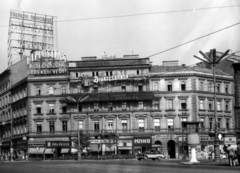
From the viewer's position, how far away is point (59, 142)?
2864 inches

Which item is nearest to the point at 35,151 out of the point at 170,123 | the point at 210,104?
the point at 170,123

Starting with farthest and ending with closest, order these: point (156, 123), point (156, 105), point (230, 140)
Result: 1. point (230, 140)
2. point (156, 105)
3. point (156, 123)

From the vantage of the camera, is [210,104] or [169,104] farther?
[210,104]

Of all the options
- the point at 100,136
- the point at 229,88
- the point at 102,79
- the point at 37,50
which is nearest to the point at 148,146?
the point at 100,136

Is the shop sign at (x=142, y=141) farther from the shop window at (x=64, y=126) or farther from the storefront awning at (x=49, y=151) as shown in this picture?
the storefront awning at (x=49, y=151)

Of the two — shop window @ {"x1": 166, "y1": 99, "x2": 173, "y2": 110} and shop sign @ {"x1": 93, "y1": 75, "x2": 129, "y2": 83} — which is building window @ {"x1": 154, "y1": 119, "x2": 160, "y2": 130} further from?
shop sign @ {"x1": 93, "y1": 75, "x2": 129, "y2": 83}

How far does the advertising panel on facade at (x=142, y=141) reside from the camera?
73.0 meters

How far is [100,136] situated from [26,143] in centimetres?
1285

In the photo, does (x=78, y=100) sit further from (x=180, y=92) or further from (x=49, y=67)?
(x=180, y=92)

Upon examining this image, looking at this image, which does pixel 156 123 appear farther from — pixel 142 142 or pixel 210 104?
pixel 210 104

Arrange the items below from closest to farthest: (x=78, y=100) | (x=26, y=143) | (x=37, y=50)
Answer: (x=78, y=100) → (x=26, y=143) → (x=37, y=50)

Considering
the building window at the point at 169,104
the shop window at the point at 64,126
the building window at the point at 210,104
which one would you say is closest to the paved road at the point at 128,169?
the shop window at the point at 64,126

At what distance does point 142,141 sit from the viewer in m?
73.2

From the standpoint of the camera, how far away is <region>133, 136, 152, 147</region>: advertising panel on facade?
240 ft
